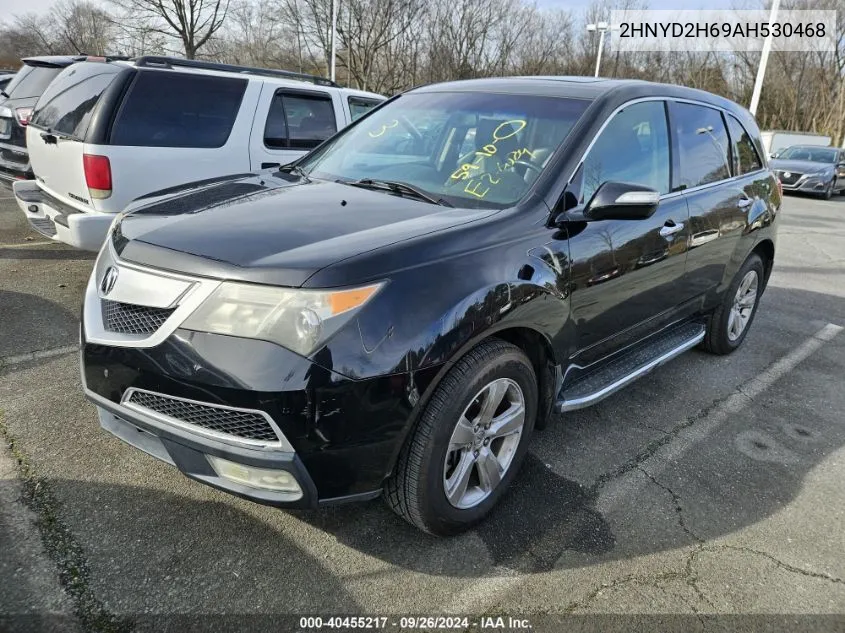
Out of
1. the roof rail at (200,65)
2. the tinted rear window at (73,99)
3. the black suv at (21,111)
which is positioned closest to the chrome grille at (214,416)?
the tinted rear window at (73,99)

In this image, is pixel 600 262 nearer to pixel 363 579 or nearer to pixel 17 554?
pixel 363 579

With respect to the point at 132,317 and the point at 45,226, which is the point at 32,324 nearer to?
the point at 45,226

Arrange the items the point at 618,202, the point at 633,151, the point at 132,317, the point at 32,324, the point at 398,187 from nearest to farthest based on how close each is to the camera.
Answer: the point at 132,317 → the point at 618,202 → the point at 398,187 → the point at 633,151 → the point at 32,324

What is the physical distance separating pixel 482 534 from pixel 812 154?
2174 centimetres

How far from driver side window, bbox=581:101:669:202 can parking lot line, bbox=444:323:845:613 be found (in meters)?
1.44

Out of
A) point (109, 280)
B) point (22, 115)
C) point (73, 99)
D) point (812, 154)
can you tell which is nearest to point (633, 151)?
point (109, 280)

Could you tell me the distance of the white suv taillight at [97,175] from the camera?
4.59 m

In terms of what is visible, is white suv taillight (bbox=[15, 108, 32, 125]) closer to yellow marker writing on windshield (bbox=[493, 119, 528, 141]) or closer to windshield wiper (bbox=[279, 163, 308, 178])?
windshield wiper (bbox=[279, 163, 308, 178])

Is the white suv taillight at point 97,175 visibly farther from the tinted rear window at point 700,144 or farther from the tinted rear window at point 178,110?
the tinted rear window at point 700,144

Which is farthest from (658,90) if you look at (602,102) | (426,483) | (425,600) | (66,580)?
(66,580)

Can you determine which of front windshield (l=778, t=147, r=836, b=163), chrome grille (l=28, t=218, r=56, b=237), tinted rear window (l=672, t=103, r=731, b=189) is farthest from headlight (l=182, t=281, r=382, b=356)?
front windshield (l=778, t=147, r=836, b=163)

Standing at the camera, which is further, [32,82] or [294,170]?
[32,82]

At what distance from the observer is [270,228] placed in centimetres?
232

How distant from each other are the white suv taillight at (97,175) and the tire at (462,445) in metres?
3.67
